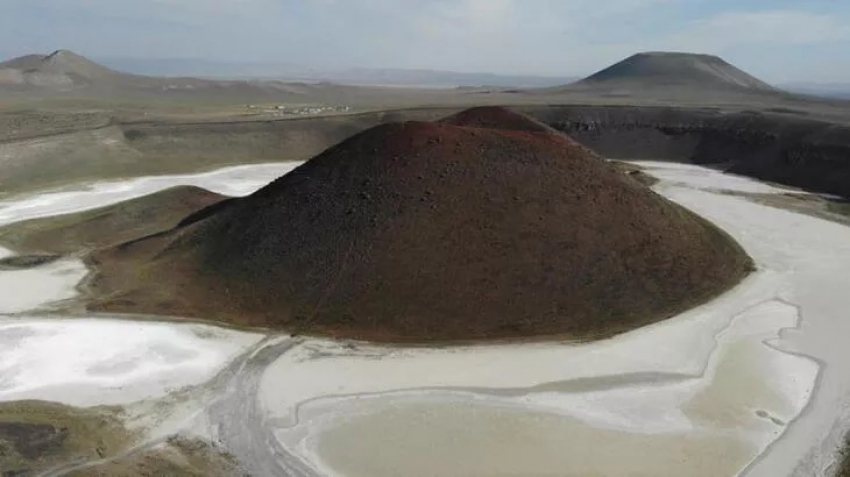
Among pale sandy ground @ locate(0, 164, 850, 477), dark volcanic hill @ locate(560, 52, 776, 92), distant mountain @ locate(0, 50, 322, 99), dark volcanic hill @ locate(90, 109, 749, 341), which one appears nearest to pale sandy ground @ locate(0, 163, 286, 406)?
pale sandy ground @ locate(0, 164, 850, 477)

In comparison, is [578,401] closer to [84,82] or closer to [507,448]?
[507,448]

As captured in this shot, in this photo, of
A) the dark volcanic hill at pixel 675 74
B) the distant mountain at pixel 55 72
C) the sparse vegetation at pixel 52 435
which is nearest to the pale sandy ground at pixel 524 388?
the sparse vegetation at pixel 52 435

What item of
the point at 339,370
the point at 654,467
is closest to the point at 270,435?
the point at 339,370

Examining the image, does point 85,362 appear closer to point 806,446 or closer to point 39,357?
point 39,357

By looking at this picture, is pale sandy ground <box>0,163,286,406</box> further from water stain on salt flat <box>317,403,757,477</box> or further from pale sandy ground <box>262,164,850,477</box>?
water stain on salt flat <box>317,403,757,477</box>

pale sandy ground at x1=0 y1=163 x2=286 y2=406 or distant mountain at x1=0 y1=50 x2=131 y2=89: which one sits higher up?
distant mountain at x1=0 y1=50 x2=131 y2=89

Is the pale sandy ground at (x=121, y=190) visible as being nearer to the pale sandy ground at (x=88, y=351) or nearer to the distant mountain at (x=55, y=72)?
the pale sandy ground at (x=88, y=351)

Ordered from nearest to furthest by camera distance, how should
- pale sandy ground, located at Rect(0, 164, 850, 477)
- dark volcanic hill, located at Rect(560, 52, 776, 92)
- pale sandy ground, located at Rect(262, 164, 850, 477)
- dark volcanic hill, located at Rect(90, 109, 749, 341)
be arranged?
pale sandy ground, located at Rect(262, 164, 850, 477) → pale sandy ground, located at Rect(0, 164, 850, 477) → dark volcanic hill, located at Rect(90, 109, 749, 341) → dark volcanic hill, located at Rect(560, 52, 776, 92)
